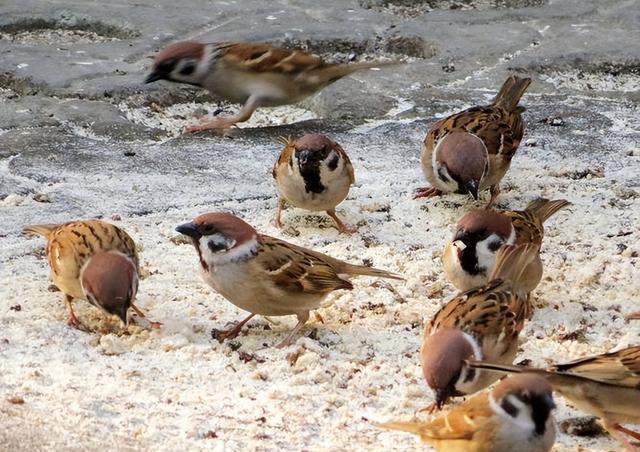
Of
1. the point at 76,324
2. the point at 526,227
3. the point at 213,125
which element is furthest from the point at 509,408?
the point at 213,125

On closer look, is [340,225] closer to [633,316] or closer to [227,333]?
[227,333]

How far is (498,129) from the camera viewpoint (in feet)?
19.2

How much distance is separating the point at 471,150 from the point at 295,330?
171 cm

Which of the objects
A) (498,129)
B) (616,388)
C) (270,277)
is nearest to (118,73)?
(498,129)

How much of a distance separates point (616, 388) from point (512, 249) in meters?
0.99

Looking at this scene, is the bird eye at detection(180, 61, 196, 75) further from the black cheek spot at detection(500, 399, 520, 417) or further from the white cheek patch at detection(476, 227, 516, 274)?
the black cheek spot at detection(500, 399, 520, 417)

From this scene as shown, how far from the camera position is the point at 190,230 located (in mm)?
4273

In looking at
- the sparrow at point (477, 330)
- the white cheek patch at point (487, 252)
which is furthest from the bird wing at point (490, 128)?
the sparrow at point (477, 330)

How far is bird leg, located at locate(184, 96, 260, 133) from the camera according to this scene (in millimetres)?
6511

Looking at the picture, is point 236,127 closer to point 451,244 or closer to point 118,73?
point 118,73

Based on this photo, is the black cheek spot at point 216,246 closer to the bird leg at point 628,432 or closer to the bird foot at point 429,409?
the bird foot at point 429,409

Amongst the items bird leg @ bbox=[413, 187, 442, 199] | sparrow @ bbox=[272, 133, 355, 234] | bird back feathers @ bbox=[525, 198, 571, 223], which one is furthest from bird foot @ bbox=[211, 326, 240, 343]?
bird leg @ bbox=[413, 187, 442, 199]

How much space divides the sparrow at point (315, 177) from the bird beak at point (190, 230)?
1.18 metres

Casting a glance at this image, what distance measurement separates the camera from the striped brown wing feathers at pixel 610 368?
11.8 ft
